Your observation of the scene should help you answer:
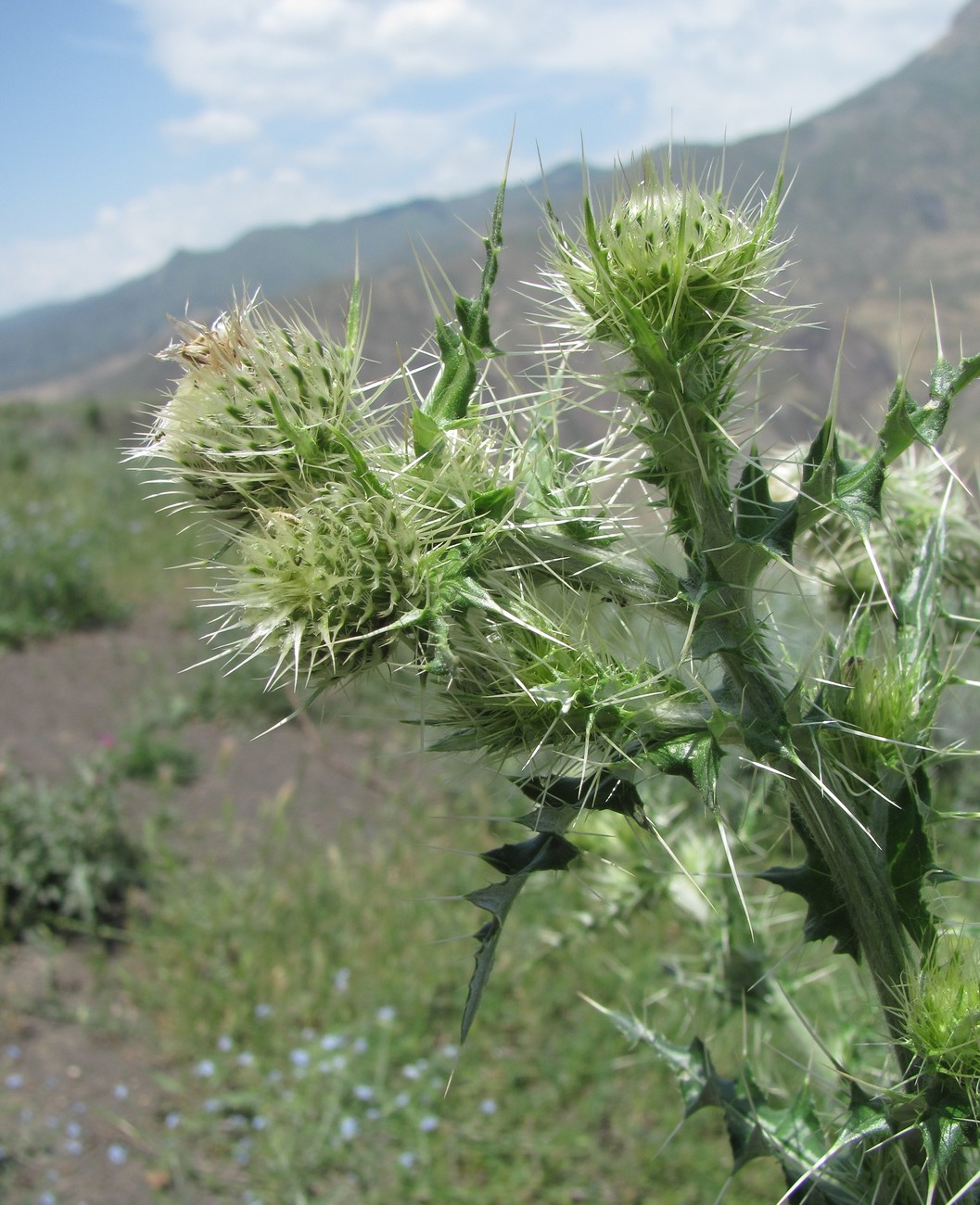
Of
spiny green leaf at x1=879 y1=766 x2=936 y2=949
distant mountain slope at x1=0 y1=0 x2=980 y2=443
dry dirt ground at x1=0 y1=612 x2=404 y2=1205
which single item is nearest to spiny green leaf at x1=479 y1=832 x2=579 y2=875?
spiny green leaf at x1=879 y1=766 x2=936 y2=949

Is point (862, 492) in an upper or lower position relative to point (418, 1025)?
upper

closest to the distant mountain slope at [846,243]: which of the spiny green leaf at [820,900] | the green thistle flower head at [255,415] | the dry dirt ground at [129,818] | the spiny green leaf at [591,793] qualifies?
the dry dirt ground at [129,818]

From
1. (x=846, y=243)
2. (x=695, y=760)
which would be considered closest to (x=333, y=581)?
(x=695, y=760)

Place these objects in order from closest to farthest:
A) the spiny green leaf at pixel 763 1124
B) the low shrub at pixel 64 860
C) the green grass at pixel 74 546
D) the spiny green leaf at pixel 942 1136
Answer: the spiny green leaf at pixel 942 1136, the spiny green leaf at pixel 763 1124, the low shrub at pixel 64 860, the green grass at pixel 74 546

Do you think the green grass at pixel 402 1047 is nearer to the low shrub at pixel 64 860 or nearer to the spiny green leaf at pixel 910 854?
the low shrub at pixel 64 860

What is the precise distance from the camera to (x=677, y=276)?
1.16m

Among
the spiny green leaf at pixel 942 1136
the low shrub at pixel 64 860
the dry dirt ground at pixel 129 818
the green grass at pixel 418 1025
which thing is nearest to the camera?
the spiny green leaf at pixel 942 1136

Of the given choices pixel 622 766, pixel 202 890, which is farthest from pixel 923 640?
pixel 202 890

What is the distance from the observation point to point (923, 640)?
1.42 metres

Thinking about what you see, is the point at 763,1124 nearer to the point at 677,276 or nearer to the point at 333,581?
the point at 333,581

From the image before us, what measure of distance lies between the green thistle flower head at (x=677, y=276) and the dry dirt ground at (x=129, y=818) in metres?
3.89

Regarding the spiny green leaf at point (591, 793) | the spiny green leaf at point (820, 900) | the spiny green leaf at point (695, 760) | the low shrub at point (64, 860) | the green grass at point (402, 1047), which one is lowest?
the green grass at point (402, 1047)

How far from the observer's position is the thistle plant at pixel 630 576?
45.9 inches

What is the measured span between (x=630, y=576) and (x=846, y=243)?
6124 cm
